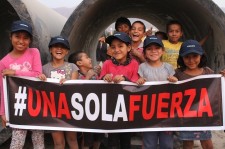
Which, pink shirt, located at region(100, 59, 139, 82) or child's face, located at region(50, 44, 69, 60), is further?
child's face, located at region(50, 44, 69, 60)

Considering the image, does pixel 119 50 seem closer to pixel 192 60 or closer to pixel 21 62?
pixel 192 60

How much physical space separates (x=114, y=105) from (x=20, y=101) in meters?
1.08

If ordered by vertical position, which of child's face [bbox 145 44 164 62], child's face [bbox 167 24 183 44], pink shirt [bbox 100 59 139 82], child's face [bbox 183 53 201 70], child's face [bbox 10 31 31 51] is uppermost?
child's face [bbox 167 24 183 44]

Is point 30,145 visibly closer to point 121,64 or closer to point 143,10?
point 121,64

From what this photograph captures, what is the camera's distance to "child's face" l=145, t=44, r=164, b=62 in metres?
3.92

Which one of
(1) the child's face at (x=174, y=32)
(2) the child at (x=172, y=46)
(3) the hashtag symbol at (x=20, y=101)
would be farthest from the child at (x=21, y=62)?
(1) the child's face at (x=174, y=32)

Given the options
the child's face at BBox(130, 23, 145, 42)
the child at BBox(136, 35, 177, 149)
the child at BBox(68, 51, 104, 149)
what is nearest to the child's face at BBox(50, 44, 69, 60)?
the child at BBox(68, 51, 104, 149)

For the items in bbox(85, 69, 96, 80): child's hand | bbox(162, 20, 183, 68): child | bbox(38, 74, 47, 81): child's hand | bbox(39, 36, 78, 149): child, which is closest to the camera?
bbox(38, 74, 47, 81): child's hand

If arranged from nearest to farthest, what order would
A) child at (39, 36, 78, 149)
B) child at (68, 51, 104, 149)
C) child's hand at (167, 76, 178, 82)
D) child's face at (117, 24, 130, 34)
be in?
1. child's hand at (167, 76, 178, 82)
2. child at (39, 36, 78, 149)
3. child at (68, 51, 104, 149)
4. child's face at (117, 24, 130, 34)

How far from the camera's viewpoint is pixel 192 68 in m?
3.94

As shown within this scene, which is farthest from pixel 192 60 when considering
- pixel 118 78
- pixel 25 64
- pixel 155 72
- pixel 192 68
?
pixel 25 64

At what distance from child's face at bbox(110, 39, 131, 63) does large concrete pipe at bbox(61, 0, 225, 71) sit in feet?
2.62

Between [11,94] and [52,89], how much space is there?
48 centimetres

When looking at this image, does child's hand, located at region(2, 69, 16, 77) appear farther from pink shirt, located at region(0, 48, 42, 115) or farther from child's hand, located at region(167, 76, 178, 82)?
child's hand, located at region(167, 76, 178, 82)
